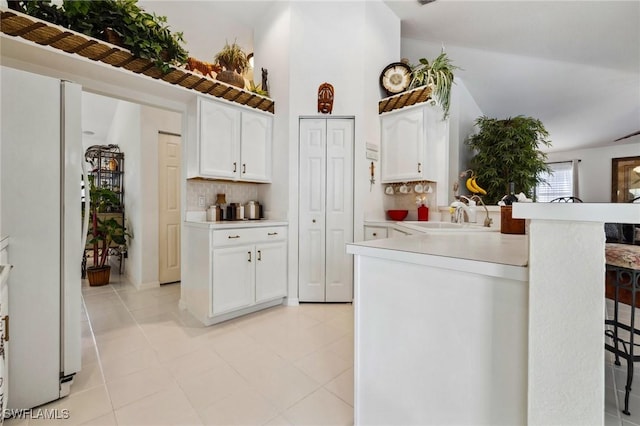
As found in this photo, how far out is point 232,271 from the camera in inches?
94.9

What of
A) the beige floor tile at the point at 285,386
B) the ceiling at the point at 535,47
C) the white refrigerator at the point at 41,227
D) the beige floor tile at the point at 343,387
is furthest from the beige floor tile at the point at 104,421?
Answer: the ceiling at the point at 535,47

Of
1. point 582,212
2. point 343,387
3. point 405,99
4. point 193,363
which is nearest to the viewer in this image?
point 582,212

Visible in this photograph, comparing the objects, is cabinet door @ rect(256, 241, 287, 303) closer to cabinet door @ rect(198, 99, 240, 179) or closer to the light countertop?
cabinet door @ rect(198, 99, 240, 179)

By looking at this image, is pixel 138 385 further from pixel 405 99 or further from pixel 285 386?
pixel 405 99

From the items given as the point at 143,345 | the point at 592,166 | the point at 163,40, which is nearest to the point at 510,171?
the point at 592,166

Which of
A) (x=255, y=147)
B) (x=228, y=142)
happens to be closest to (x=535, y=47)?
(x=255, y=147)

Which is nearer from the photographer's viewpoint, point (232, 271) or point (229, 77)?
point (232, 271)

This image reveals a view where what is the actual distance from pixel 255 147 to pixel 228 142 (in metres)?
0.31

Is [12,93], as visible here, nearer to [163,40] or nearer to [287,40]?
[163,40]

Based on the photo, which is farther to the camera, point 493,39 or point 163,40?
→ point 493,39

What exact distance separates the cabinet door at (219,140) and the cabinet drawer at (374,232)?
148cm

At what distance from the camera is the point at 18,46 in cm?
164

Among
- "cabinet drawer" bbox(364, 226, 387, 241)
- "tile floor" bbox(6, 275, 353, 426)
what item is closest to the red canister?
"cabinet drawer" bbox(364, 226, 387, 241)

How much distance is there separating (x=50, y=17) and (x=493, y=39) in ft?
12.8
